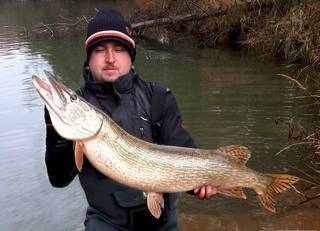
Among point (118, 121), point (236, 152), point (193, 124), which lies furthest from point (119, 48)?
point (193, 124)

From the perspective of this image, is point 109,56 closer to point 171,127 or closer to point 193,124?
point 171,127

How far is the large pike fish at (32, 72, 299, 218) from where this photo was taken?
8.65 ft

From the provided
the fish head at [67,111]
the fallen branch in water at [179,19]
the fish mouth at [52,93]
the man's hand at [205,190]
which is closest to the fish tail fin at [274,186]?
the man's hand at [205,190]

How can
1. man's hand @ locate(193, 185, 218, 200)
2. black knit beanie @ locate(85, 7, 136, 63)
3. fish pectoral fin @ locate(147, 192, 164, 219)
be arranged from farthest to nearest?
black knit beanie @ locate(85, 7, 136, 63), man's hand @ locate(193, 185, 218, 200), fish pectoral fin @ locate(147, 192, 164, 219)

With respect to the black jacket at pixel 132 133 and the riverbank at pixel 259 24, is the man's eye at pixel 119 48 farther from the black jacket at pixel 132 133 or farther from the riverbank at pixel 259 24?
A: the riverbank at pixel 259 24

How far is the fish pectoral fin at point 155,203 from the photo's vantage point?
9.31 ft

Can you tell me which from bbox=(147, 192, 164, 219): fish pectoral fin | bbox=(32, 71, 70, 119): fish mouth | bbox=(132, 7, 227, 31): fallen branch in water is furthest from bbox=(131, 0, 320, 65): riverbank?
bbox=(32, 71, 70, 119): fish mouth

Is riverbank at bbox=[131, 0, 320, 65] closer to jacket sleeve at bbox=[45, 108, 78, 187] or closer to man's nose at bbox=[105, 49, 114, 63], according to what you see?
man's nose at bbox=[105, 49, 114, 63]

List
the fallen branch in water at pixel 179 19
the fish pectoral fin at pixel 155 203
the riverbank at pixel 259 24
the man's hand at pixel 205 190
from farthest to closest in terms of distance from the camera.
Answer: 1. the fallen branch in water at pixel 179 19
2. the riverbank at pixel 259 24
3. the man's hand at pixel 205 190
4. the fish pectoral fin at pixel 155 203

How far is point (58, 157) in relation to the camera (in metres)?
2.98

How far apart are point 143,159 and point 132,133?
33 cm

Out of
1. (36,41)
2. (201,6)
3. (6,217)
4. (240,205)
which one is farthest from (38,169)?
(36,41)

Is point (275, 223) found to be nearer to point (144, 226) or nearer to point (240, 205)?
point (240, 205)

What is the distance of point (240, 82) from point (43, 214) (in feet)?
22.1
